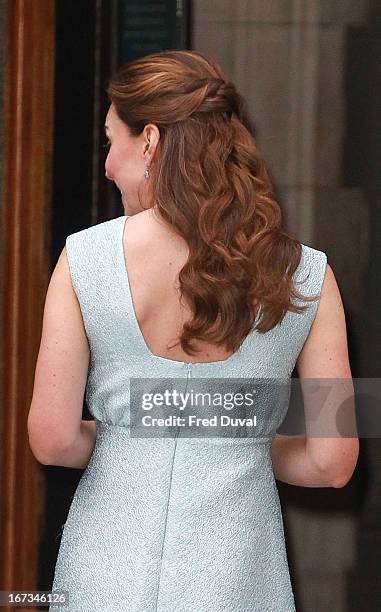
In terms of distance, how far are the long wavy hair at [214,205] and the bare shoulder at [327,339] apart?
0.14 feet

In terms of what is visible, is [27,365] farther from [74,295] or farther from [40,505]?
[74,295]

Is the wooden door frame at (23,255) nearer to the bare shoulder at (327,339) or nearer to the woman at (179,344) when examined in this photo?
the woman at (179,344)

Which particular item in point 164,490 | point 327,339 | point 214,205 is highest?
point 214,205

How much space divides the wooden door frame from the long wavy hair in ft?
3.63

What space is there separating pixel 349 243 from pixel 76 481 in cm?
101

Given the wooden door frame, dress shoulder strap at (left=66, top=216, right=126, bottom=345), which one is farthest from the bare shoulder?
the wooden door frame

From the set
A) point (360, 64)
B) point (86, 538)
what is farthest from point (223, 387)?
point (360, 64)

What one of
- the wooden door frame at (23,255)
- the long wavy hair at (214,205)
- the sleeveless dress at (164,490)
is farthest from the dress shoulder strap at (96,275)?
the wooden door frame at (23,255)

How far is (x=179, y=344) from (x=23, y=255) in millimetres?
1260

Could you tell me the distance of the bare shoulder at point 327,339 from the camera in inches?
80.7

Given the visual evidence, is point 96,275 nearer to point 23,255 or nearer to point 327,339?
point 327,339

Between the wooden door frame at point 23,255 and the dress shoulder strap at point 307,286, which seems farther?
the wooden door frame at point 23,255

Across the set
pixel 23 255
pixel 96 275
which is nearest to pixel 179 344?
pixel 96 275

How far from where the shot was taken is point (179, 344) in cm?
197
